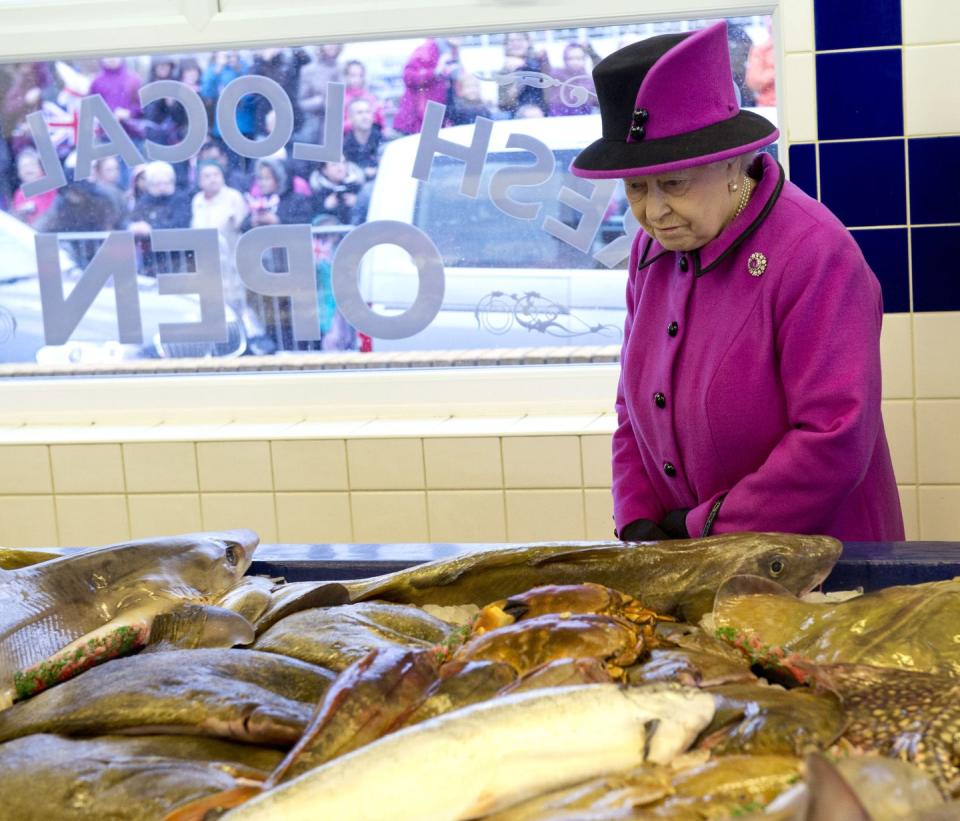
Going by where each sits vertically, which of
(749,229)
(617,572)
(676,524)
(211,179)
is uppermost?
(211,179)

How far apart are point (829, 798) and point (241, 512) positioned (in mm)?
3191

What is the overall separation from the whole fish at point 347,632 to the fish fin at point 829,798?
0.73 m

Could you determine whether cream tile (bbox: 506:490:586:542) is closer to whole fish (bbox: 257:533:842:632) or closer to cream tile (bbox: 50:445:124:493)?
cream tile (bbox: 50:445:124:493)

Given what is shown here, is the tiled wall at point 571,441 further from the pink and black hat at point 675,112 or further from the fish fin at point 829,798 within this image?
the fish fin at point 829,798

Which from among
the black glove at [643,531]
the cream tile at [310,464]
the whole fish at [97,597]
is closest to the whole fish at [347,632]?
the whole fish at [97,597]

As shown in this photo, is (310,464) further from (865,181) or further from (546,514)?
(865,181)

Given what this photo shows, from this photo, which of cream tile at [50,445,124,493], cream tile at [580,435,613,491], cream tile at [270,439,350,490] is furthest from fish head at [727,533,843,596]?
cream tile at [50,445,124,493]

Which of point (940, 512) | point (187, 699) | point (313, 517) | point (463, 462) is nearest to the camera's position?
point (187, 699)

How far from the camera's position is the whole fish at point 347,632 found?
1.59 metres

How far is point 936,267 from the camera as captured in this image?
3.59m

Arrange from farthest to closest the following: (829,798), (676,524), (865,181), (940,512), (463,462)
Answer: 1. (463,462)
2. (940,512)
3. (865,181)
4. (676,524)
5. (829,798)

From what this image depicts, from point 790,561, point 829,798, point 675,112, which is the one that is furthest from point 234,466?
point 829,798

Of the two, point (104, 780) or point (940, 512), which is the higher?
point (104, 780)

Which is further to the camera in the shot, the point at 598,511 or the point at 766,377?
the point at 598,511
